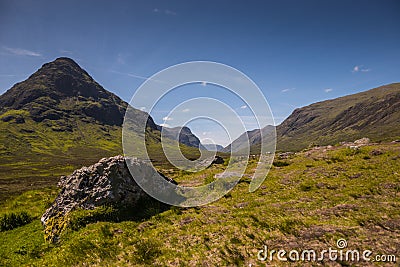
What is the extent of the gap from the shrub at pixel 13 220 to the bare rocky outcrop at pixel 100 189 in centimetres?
294

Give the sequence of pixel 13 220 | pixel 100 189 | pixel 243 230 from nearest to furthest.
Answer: pixel 243 230 < pixel 100 189 < pixel 13 220

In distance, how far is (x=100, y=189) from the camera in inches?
694

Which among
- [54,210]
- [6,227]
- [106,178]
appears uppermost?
[106,178]

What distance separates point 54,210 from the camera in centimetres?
1759

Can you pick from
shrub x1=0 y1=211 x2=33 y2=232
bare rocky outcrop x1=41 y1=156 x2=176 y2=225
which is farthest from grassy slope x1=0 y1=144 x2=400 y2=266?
bare rocky outcrop x1=41 y1=156 x2=176 y2=225

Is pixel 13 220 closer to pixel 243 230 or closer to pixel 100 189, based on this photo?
pixel 100 189

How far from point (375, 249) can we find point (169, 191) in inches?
596

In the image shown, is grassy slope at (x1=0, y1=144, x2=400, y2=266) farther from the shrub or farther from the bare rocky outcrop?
the bare rocky outcrop

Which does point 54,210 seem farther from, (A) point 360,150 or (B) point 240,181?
A: (A) point 360,150


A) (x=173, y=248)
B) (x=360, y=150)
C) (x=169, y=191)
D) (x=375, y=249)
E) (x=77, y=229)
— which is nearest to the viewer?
(x=375, y=249)

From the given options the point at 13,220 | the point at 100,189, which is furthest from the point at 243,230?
the point at 13,220

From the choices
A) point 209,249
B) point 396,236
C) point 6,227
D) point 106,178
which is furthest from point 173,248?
point 6,227

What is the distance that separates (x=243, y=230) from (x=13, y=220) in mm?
19136

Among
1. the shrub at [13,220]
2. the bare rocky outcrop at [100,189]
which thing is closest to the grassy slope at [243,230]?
the shrub at [13,220]
